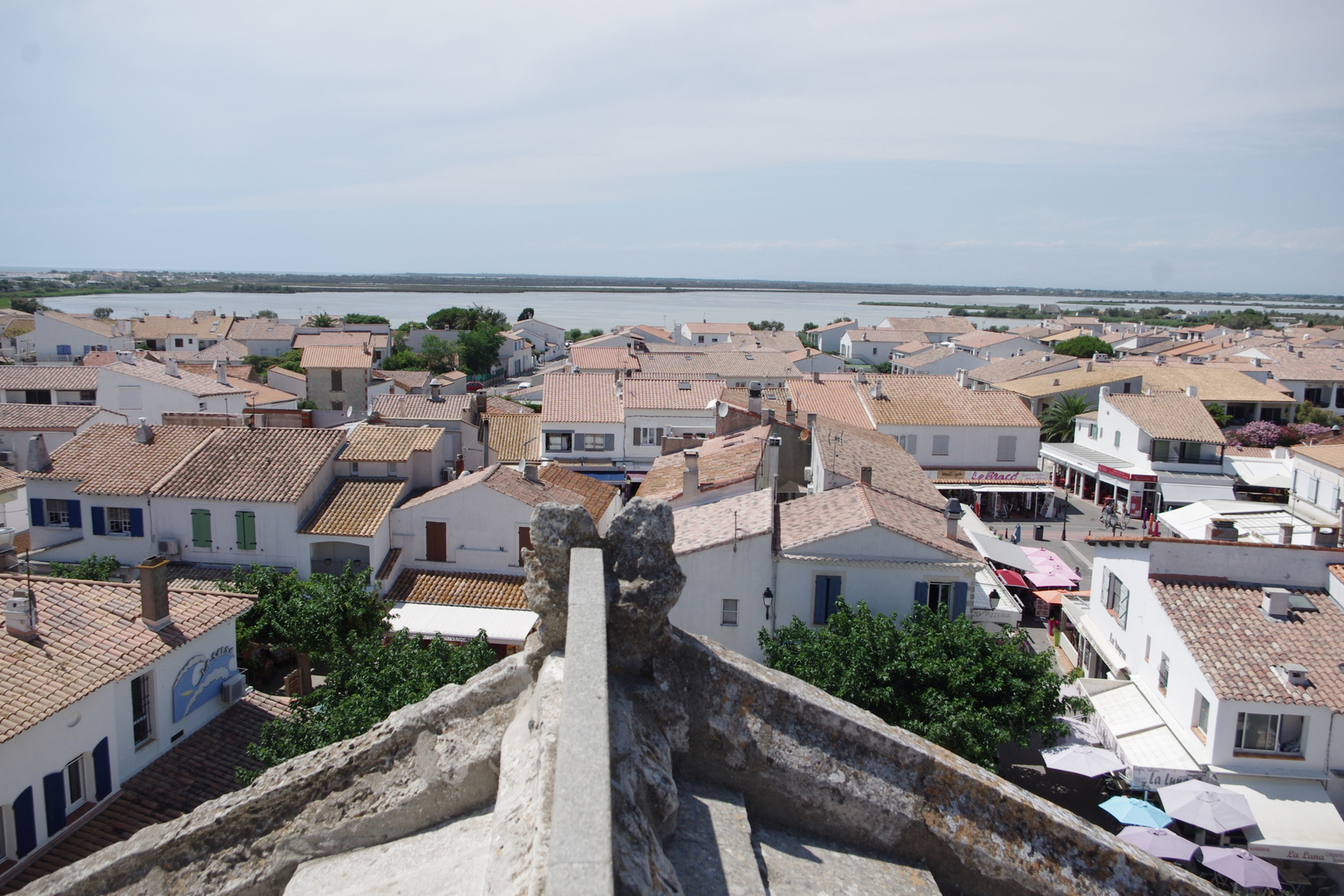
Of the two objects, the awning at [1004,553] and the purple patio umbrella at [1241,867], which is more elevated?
the awning at [1004,553]

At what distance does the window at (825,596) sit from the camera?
67.7ft

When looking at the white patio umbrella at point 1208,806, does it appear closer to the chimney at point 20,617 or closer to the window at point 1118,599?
the window at point 1118,599

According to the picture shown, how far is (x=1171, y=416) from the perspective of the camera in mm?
46500

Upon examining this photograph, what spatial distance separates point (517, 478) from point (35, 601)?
14911mm

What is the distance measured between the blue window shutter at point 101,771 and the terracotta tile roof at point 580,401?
27.9 metres

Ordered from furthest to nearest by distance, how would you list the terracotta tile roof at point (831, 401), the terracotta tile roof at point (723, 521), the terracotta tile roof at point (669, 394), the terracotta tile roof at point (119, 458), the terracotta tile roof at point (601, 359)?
1. the terracotta tile roof at point (601, 359)
2. the terracotta tile roof at point (831, 401)
3. the terracotta tile roof at point (669, 394)
4. the terracotta tile roof at point (119, 458)
5. the terracotta tile roof at point (723, 521)

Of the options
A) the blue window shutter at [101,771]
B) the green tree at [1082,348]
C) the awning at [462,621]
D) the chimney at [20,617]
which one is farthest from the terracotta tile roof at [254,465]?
the green tree at [1082,348]

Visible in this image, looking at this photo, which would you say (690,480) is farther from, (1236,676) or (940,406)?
(940,406)

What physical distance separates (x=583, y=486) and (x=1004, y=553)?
48.6 feet

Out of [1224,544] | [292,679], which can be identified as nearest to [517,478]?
[292,679]

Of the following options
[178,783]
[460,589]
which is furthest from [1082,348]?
[178,783]

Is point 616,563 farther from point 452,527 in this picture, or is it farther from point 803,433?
point 803,433

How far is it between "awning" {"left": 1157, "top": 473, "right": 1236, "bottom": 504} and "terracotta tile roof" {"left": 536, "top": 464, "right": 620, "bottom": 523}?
1077 inches

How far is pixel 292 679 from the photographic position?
20.5 m
